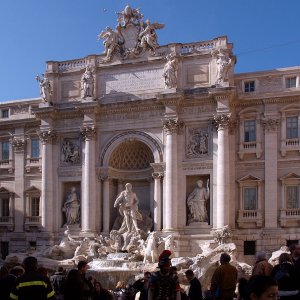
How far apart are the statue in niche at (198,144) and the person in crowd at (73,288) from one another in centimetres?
2084

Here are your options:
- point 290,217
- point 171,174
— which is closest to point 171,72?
point 171,174

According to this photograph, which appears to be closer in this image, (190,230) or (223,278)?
(223,278)

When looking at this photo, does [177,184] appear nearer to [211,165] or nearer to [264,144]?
[211,165]

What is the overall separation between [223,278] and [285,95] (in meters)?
19.9

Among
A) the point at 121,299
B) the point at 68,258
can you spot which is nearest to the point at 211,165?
the point at 68,258

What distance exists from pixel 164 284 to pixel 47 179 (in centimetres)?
2476

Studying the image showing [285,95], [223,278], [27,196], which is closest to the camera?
[223,278]

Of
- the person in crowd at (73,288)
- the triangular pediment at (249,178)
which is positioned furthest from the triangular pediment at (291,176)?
the person in crowd at (73,288)

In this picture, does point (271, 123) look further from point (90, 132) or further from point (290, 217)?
point (90, 132)

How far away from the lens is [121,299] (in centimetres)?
1518

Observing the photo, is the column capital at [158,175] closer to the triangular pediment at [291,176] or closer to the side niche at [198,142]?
the side niche at [198,142]

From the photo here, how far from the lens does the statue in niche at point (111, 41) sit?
32438 mm

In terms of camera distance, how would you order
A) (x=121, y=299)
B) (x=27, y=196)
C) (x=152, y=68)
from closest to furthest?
(x=121, y=299) < (x=152, y=68) < (x=27, y=196)

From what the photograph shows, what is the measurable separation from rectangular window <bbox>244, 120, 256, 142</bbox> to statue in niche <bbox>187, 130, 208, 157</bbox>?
2.16 metres
